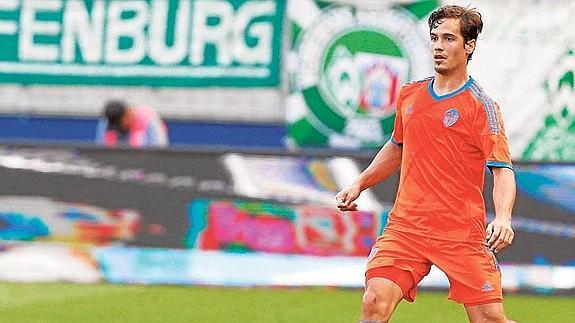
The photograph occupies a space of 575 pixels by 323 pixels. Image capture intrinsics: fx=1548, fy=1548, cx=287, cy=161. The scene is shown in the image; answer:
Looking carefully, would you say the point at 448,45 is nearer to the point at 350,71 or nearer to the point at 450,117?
the point at 450,117

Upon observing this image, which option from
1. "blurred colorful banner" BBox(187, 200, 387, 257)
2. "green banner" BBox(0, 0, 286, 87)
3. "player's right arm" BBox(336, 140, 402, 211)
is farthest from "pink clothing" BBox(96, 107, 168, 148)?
"player's right arm" BBox(336, 140, 402, 211)

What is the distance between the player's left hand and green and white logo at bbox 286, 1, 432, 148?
37.1ft

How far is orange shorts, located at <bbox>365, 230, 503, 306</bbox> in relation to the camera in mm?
7793

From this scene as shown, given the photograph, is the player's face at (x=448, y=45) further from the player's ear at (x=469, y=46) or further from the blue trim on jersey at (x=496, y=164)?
the blue trim on jersey at (x=496, y=164)

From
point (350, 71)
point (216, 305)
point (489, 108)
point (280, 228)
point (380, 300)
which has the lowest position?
point (216, 305)

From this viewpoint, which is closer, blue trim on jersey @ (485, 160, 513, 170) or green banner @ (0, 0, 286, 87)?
blue trim on jersey @ (485, 160, 513, 170)

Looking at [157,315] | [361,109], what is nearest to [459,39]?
[157,315]

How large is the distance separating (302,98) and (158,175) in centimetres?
610

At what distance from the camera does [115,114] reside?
576 inches

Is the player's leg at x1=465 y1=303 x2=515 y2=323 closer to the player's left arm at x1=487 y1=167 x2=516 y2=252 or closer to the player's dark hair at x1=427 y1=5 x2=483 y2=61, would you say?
the player's left arm at x1=487 y1=167 x2=516 y2=252

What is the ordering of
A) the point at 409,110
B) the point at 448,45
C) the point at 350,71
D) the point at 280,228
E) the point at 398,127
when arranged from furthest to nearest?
1. the point at 350,71
2. the point at 280,228
3. the point at 398,127
4. the point at 409,110
5. the point at 448,45

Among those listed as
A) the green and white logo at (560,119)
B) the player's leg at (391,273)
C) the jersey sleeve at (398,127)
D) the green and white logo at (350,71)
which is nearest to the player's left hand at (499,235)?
the player's leg at (391,273)

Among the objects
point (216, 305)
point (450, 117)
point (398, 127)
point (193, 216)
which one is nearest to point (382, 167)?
point (398, 127)

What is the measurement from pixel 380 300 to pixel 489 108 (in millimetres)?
1102
